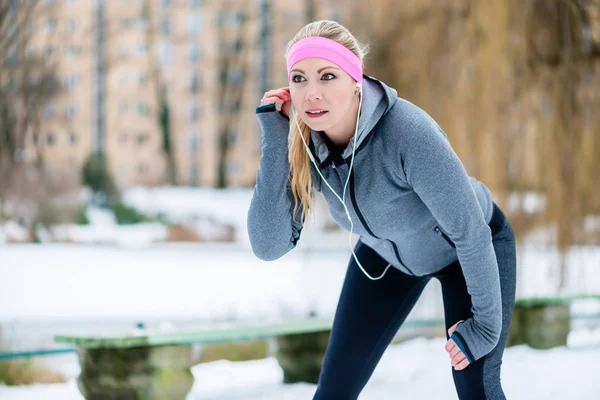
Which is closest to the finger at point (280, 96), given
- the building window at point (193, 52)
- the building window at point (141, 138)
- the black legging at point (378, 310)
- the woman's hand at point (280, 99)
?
the woman's hand at point (280, 99)

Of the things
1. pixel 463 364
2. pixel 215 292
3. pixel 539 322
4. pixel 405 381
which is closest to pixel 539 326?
pixel 539 322

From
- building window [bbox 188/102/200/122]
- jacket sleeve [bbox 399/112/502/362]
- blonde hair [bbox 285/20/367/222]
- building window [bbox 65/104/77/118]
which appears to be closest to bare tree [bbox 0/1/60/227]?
building window [bbox 65/104/77/118]

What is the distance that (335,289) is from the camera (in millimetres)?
6102

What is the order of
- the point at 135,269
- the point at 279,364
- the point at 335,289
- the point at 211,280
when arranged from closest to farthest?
the point at 279,364 → the point at 335,289 → the point at 211,280 → the point at 135,269

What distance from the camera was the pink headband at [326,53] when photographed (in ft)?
4.96

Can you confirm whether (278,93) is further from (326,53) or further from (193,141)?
(193,141)

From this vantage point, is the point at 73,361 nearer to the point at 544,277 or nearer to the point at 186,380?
the point at 186,380

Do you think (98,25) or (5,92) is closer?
(5,92)

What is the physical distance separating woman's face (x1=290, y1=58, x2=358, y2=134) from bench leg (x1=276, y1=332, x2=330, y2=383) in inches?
81.9

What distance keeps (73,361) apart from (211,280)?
521 cm

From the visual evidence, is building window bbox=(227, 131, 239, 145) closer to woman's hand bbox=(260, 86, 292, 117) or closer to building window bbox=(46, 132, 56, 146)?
building window bbox=(46, 132, 56, 146)

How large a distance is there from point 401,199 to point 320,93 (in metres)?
0.30

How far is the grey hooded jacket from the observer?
4.69 ft

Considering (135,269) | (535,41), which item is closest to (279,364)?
(535,41)
